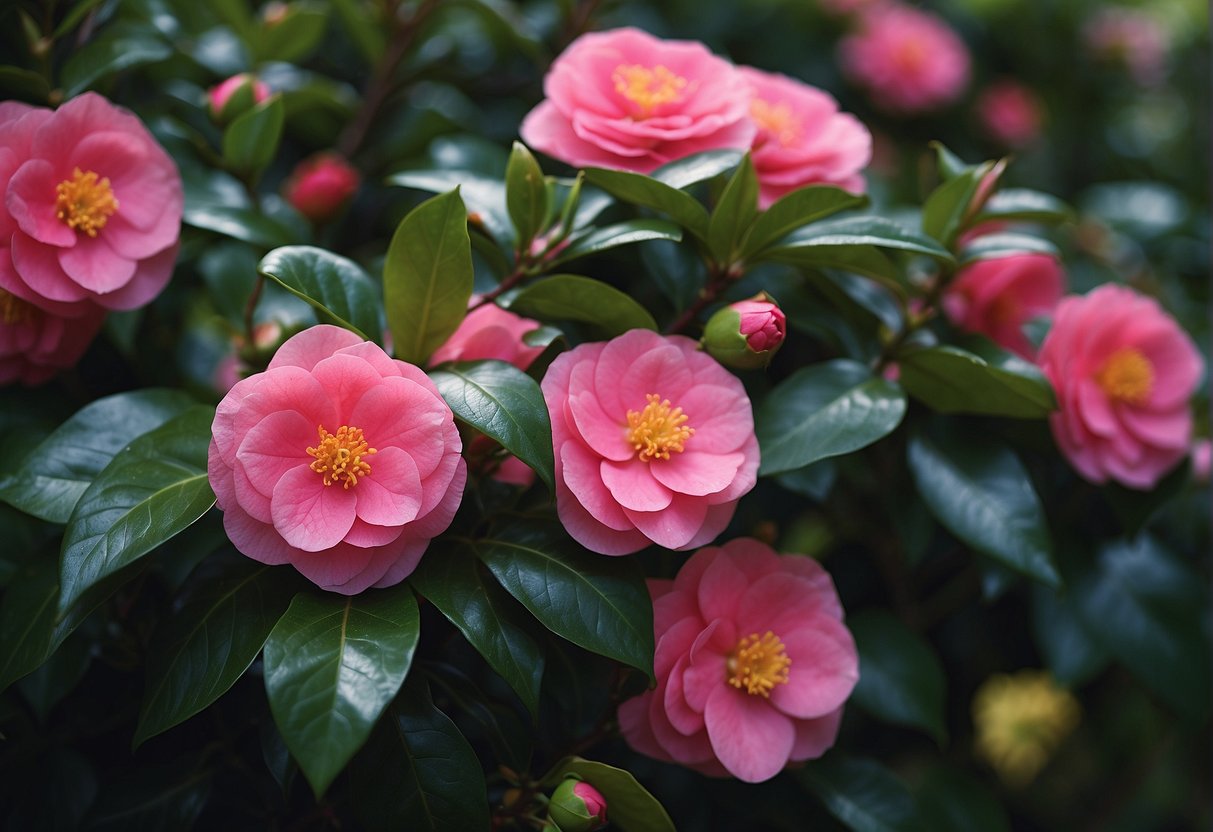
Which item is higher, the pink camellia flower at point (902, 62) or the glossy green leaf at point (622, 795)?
the pink camellia flower at point (902, 62)

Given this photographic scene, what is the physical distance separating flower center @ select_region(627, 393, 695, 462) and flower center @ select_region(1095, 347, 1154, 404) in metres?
0.49

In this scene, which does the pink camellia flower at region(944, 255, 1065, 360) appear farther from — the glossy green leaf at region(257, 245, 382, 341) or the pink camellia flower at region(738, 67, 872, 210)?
the glossy green leaf at region(257, 245, 382, 341)

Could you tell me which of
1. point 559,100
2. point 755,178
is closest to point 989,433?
point 755,178

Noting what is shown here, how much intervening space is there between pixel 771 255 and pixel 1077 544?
542 millimetres

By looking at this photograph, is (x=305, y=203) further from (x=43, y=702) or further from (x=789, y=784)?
(x=789, y=784)

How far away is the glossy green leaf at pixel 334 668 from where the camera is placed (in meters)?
0.53

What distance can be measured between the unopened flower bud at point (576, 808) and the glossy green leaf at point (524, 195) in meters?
0.42

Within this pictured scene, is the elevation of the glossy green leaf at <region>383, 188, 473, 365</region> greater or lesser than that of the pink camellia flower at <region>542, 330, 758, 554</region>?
greater

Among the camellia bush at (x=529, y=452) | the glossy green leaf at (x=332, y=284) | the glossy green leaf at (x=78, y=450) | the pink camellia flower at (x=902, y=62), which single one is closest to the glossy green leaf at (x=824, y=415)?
the camellia bush at (x=529, y=452)

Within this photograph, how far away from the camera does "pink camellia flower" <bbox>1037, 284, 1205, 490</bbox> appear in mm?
905

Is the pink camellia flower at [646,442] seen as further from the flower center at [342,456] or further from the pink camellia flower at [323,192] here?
the pink camellia flower at [323,192]

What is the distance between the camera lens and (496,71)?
1336 millimetres

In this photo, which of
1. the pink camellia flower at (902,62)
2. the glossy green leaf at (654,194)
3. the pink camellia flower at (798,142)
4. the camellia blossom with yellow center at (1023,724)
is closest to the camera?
the glossy green leaf at (654,194)

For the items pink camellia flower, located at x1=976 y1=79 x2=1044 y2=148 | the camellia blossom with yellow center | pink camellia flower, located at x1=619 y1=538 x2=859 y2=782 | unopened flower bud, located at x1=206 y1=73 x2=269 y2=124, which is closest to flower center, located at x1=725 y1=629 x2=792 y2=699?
pink camellia flower, located at x1=619 y1=538 x2=859 y2=782
